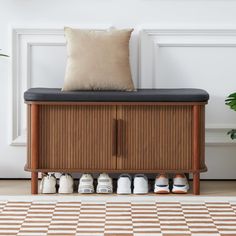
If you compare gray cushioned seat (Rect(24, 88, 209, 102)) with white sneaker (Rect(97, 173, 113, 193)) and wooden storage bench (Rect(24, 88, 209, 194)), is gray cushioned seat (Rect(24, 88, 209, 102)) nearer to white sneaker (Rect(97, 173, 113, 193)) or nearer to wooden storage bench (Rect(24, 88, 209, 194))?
wooden storage bench (Rect(24, 88, 209, 194))

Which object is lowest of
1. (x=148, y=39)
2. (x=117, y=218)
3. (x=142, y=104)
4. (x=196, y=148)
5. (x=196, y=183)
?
(x=117, y=218)

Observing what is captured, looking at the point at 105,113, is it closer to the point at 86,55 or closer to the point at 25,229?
the point at 86,55

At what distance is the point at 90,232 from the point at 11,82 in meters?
1.61

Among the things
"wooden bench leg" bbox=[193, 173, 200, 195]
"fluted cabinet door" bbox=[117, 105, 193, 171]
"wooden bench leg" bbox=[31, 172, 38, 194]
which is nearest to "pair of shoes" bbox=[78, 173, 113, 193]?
"fluted cabinet door" bbox=[117, 105, 193, 171]

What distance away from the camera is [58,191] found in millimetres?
5117

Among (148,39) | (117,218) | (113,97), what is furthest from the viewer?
(148,39)

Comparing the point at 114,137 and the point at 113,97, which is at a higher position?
the point at 113,97

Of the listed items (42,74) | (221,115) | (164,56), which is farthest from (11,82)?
(221,115)

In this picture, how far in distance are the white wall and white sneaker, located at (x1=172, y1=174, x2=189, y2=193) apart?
17.4 inches

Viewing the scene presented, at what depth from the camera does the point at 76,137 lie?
504cm

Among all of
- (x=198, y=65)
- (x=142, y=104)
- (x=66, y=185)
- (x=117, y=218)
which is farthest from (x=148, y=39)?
(x=117, y=218)

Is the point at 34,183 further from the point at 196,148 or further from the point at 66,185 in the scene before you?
the point at 196,148

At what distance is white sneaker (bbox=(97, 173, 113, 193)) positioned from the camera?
5.06 metres

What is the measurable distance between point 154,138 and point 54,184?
0.64 meters
